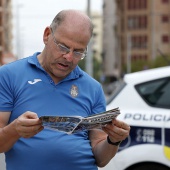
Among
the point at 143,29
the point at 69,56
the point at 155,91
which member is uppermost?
the point at 69,56

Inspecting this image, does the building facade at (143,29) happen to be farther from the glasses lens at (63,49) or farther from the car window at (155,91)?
the glasses lens at (63,49)

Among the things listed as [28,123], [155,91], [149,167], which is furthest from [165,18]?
[28,123]

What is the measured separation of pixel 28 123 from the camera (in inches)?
116

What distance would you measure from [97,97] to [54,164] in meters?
0.44

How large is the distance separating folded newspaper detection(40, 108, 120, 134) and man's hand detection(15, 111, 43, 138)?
32 mm

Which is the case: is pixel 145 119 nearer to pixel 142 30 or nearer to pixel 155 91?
pixel 155 91

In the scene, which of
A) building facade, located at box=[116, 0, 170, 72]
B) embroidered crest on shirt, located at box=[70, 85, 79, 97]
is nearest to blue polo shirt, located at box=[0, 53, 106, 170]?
embroidered crest on shirt, located at box=[70, 85, 79, 97]

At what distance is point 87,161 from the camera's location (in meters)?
3.35

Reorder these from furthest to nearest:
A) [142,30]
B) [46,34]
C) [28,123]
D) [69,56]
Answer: [142,30], [46,34], [69,56], [28,123]

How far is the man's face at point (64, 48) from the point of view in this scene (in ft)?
10.4

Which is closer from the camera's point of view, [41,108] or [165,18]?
[41,108]

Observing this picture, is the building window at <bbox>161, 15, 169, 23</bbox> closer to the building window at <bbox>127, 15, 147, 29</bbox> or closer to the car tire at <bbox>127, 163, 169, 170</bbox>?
the building window at <bbox>127, 15, 147, 29</bbox>

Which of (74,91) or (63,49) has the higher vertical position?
(63,49)

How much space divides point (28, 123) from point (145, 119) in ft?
Answer: 11.4
